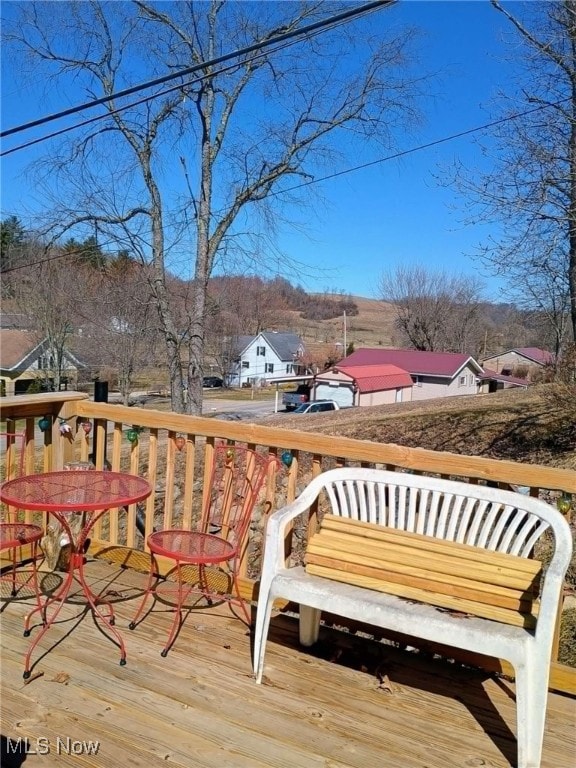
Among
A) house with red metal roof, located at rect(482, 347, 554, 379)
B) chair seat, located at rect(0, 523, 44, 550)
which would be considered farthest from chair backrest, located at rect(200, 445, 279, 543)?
house with red metal roof, located at rect(482, 347, 554, 379)

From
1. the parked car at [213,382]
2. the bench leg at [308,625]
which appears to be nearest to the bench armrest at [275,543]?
the bench leg at [308,625]

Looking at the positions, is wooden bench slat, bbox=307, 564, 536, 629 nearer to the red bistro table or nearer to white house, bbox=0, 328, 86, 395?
the red bistro table

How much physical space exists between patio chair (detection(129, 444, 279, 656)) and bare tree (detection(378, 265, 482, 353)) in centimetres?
3367

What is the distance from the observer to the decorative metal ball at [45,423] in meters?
3.10

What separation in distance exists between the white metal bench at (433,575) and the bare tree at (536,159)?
4691mm

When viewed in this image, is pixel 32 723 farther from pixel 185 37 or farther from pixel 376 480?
pixel 185 37

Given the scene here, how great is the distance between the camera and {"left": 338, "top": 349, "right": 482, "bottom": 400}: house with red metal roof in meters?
31.0

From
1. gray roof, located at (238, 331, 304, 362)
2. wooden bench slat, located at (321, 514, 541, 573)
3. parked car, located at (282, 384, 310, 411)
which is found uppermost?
gray roof, located at (238, 331, 304, 362)

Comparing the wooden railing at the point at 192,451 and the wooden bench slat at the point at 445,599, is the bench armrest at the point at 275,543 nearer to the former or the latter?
the wooden bench slat at the point at 445,599

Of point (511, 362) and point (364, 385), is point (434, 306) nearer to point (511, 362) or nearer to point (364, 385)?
point (511, 362)

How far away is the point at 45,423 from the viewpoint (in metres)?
3.11

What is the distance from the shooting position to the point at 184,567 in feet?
9.57

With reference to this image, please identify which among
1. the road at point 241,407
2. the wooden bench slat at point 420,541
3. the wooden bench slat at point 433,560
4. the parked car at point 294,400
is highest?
the wooden bench slat at point 420,541

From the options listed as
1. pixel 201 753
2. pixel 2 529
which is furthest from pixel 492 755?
pixel 2 529
